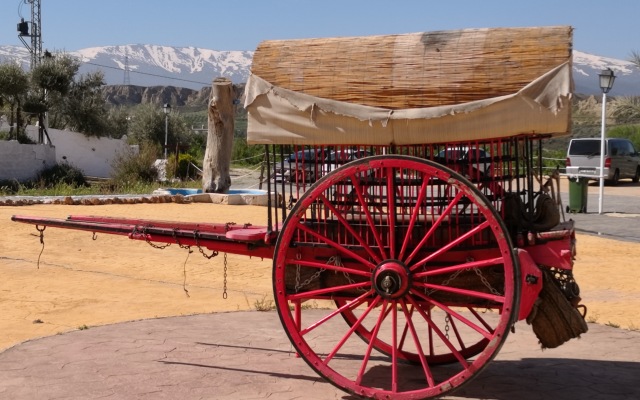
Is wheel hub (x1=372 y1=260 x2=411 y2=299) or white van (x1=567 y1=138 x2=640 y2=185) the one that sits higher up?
white van (x1=567 y1=138 x2=640 y2=185)

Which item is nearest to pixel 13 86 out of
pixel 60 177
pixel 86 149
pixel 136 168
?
pixel 86 149

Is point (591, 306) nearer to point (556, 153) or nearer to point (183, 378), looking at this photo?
point (183, 378)

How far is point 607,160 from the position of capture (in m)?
30.6

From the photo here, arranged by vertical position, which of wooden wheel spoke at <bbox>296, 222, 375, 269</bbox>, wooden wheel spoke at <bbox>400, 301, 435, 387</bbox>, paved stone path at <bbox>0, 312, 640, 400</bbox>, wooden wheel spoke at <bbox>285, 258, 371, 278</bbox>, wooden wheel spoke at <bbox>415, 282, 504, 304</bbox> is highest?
wooden wheel spoke at <bbox>296, 222, 375, 269</bbox>

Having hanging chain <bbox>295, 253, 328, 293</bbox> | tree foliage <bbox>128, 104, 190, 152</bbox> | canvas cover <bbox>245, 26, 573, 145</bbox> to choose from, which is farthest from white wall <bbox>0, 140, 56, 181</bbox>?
hanging chain <bbox>295, 253, 328, 293</bbox>

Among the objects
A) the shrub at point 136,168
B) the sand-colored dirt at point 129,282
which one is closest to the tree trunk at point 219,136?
the shrub at point 136,168

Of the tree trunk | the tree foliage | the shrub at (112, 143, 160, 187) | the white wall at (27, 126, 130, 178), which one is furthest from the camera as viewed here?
the tree foliage

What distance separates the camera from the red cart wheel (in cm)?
480

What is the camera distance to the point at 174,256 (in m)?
13.2

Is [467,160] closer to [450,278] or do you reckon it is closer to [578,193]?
[450,278]

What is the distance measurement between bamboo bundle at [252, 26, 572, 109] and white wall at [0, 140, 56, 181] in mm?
23851

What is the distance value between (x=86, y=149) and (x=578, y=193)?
2080cm

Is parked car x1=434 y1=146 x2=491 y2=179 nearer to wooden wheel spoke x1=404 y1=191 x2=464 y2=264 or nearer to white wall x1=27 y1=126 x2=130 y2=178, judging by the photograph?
wooden wheel spoke x1=404 y1=191 x2=464 y2=264

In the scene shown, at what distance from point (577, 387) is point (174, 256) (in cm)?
851
